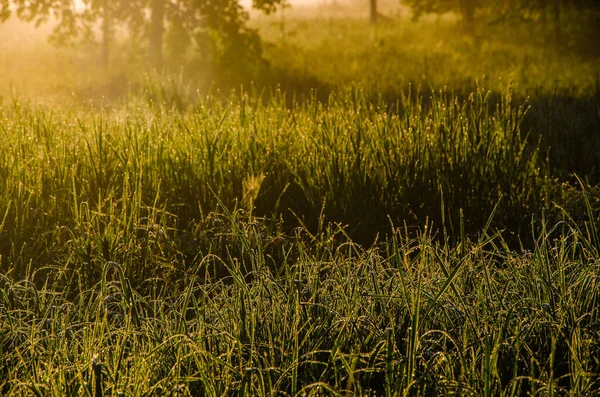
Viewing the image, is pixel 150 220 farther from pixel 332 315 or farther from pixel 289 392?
pixel 289 392

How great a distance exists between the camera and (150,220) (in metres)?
3.36

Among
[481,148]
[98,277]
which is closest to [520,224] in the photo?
[481,148]

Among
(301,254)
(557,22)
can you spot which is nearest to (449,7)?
(557,22)

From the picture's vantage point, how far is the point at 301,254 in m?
2.58

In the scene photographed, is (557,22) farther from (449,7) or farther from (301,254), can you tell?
(301,254)

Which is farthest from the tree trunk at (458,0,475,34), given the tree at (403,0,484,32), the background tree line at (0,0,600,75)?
the background tree line at (0,0,600,75)

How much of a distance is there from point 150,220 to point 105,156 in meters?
0.87

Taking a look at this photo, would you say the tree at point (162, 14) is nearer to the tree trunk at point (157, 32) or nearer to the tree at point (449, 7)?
the tree trunk at point (157, 32)

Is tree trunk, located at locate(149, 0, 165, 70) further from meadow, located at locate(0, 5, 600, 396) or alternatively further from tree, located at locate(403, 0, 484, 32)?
meadow, located at locate(0, 5, 600, 396)

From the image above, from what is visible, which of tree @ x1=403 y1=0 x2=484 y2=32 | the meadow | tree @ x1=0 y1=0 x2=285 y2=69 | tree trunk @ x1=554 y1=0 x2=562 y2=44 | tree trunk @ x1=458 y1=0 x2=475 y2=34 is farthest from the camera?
tree trunk @ x1=458 y1=0 x2=475 y2=34

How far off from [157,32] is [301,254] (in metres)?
10.9

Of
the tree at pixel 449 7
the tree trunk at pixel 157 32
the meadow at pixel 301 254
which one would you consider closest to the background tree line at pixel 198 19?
the tree trunk at pixel 157 32

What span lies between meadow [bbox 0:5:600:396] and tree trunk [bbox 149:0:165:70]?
7190mm

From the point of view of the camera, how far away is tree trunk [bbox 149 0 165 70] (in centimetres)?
1237
